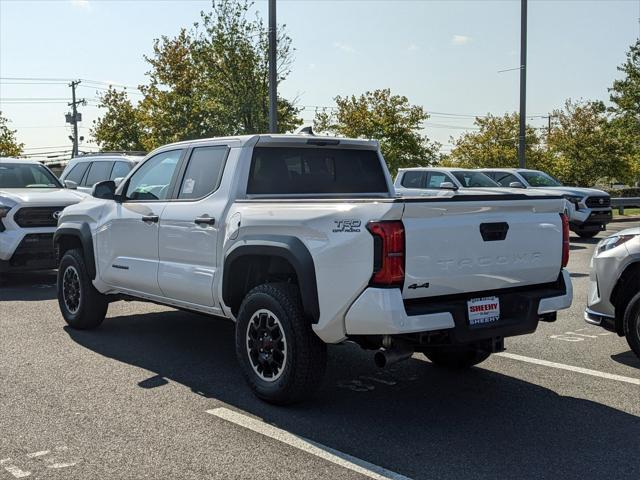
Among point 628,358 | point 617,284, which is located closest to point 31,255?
point 617,284

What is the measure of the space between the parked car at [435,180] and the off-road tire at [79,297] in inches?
377

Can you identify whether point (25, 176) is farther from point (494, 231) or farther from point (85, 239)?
point (494, 231)

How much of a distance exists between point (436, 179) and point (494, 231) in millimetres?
12427

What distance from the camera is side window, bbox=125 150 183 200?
6727 mm

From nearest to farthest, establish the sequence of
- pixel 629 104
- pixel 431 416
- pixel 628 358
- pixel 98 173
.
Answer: pixel 431 416
pixel 628 358
pixel 98 173
pixel 629 104

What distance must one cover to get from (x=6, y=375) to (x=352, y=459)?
3296 millimetres

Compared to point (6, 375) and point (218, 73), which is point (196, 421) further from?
point (218, 73)

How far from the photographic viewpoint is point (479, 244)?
4.84 metres

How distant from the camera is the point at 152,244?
661cm

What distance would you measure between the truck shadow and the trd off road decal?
1.29 metres

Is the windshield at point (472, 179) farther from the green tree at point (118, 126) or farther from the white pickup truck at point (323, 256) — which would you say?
the green tree at point (118, 126)

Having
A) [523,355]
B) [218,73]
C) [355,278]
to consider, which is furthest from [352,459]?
[218,73]

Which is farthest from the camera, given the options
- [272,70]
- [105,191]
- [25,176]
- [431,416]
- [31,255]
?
[272,70]

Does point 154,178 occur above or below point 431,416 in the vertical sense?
above
